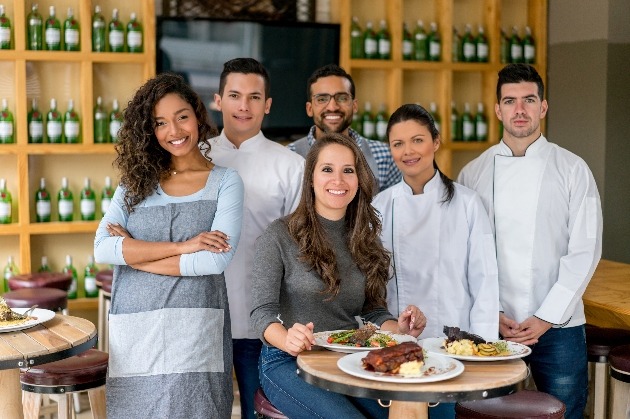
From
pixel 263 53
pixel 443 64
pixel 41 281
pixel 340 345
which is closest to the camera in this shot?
pixel 340 345

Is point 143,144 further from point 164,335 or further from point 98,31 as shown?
point 98,31

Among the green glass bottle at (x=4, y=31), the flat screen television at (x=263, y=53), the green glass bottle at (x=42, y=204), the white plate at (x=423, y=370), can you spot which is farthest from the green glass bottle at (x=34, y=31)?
the white plate at (x=423, y=370)

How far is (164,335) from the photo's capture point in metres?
2.45

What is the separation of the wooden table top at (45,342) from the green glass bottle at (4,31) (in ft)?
7.58

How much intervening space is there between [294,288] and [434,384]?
0.66 meters

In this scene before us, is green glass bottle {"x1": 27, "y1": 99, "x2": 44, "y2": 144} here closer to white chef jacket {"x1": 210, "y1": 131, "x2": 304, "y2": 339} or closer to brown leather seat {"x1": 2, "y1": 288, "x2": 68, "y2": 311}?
brown leather seat {"x1": 2, "y1": 288, "x2": 68, "y2": 311}

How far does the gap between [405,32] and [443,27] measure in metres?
0.25

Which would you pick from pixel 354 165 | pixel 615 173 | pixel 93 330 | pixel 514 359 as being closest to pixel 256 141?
pixel 354 165

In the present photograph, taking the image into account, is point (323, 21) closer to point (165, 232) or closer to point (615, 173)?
point (615, 173)

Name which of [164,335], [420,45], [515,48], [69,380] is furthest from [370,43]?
[164,335]

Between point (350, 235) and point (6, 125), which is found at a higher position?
point (6, 125)

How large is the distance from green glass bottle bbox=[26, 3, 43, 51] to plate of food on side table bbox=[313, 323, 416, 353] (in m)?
3.14

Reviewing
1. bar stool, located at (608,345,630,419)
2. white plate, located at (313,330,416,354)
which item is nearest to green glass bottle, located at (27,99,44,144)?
white plate, located at (313,330,416,354)

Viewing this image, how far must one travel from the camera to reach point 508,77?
9.52 feet
